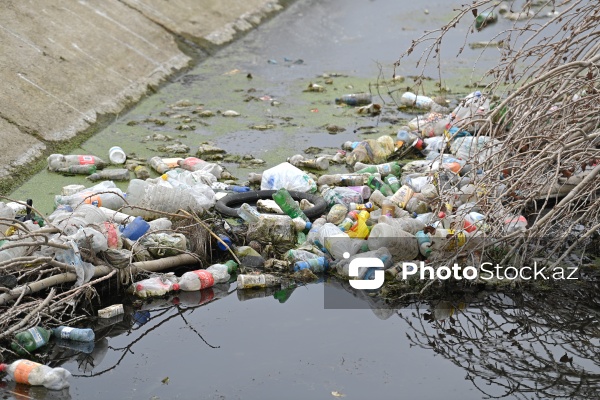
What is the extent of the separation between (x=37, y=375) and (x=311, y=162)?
418cm

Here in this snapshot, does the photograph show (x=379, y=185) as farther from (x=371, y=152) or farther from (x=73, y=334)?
(x=73, y=334)

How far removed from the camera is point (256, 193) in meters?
7.60

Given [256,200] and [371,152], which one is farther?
[371,152]

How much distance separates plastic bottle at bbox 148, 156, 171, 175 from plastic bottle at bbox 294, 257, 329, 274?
7.69ft

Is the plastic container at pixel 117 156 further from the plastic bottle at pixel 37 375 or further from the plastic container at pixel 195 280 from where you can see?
the plastic bottle at pixel 37 375

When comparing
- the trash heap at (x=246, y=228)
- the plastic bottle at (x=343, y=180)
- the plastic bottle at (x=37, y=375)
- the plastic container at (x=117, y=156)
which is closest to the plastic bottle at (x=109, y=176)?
the trash heap at (x=246, y=228)

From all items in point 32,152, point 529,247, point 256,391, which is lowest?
point 256,391

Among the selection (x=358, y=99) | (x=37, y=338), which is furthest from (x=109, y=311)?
(x=358, y=99)

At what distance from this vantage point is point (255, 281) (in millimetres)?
6281

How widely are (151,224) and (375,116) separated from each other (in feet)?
14.8

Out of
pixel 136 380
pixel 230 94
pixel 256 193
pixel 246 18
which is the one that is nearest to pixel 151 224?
pixel 256 193

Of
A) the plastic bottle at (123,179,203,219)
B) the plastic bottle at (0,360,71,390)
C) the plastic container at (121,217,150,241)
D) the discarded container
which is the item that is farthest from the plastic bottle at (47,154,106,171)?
the plastic bottle at (0,360,71,390)

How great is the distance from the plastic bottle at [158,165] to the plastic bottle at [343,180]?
1395 millimetres

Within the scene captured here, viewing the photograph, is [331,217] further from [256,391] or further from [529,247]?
[256,391]
